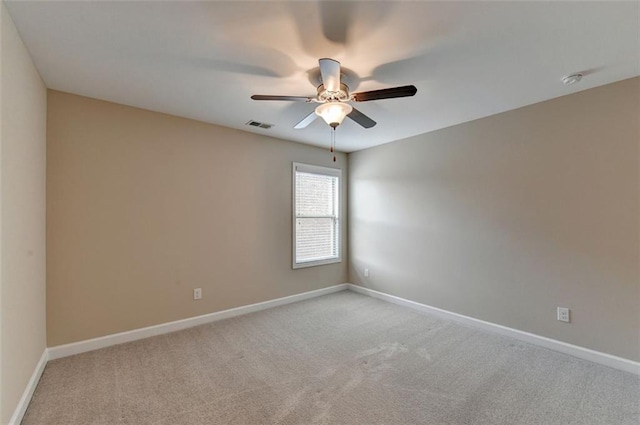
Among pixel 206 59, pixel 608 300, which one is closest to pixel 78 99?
pixel 206 59

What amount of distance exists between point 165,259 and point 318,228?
228 cm

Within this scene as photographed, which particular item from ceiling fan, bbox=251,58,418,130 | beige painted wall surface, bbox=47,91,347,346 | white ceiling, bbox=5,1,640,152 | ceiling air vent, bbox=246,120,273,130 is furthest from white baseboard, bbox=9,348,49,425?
ceiling air vent, bbox=246,120,273,130

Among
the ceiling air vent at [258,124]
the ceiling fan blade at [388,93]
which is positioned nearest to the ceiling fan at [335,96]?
the ceiling fan blade at [388,93]

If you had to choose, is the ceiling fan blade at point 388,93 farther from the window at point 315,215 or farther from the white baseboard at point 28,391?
the white baseboard at point 28,391

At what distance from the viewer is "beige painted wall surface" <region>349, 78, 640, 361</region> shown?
2.44 meters

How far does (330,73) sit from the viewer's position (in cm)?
187

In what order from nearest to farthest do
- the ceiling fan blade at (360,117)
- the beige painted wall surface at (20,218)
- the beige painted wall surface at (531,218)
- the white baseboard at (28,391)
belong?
the beige painted wall surface at (20,218) → the white baseboard at (28,391) → the ceiling fan blade at (360,117) → the beige painted wall surface at (531,218)

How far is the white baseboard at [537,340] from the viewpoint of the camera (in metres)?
2.41

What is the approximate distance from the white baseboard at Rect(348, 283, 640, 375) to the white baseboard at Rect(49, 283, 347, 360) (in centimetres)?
168


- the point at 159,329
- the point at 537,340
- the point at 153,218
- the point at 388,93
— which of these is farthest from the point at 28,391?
the point at 537,340

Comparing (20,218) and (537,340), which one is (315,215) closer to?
(537,340)

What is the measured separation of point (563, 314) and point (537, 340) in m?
0.38

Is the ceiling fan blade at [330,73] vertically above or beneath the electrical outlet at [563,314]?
above

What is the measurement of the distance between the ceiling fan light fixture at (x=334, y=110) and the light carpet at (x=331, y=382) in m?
2.08
